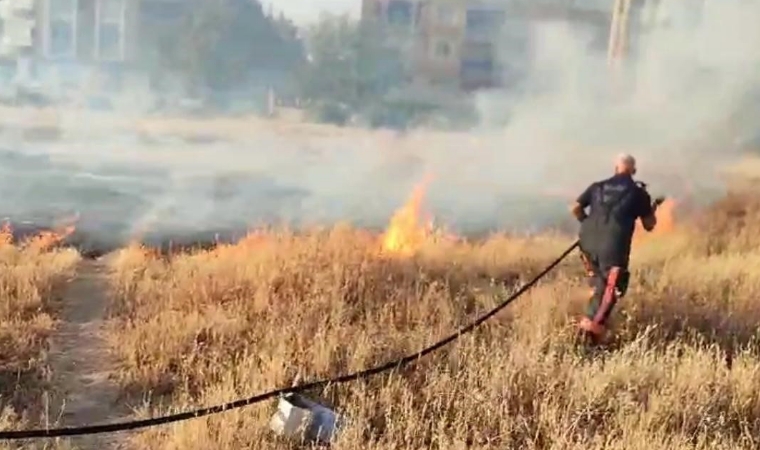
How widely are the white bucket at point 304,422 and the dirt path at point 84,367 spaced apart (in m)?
0.83

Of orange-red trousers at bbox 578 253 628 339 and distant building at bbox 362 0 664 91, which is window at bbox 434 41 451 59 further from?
orange-red trousers at bbox 578 253 628 339

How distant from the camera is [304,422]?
5.42 metres

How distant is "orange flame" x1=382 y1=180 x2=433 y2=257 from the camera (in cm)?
866

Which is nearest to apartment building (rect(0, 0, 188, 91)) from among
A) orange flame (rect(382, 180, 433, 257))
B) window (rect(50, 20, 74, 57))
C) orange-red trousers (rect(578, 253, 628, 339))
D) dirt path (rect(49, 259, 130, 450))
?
window (rect(50, 20, 74, 57))

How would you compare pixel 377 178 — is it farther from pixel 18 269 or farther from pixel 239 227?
pixel 18 269

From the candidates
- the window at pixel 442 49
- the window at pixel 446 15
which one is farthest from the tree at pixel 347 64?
the window at pixel 446 15

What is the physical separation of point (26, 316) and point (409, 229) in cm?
332

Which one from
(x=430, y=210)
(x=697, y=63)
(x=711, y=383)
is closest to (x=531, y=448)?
(x=711, y=383)

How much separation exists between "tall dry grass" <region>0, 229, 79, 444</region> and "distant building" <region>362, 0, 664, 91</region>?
10.9ft

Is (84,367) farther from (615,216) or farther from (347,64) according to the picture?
(347,64)

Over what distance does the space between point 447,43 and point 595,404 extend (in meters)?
4.40

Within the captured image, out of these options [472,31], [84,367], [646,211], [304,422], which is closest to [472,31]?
[472,31]

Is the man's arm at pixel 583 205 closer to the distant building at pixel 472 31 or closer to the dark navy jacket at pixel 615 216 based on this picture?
the dark navy jacket at pixel 615 216

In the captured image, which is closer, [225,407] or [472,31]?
[225,407]
